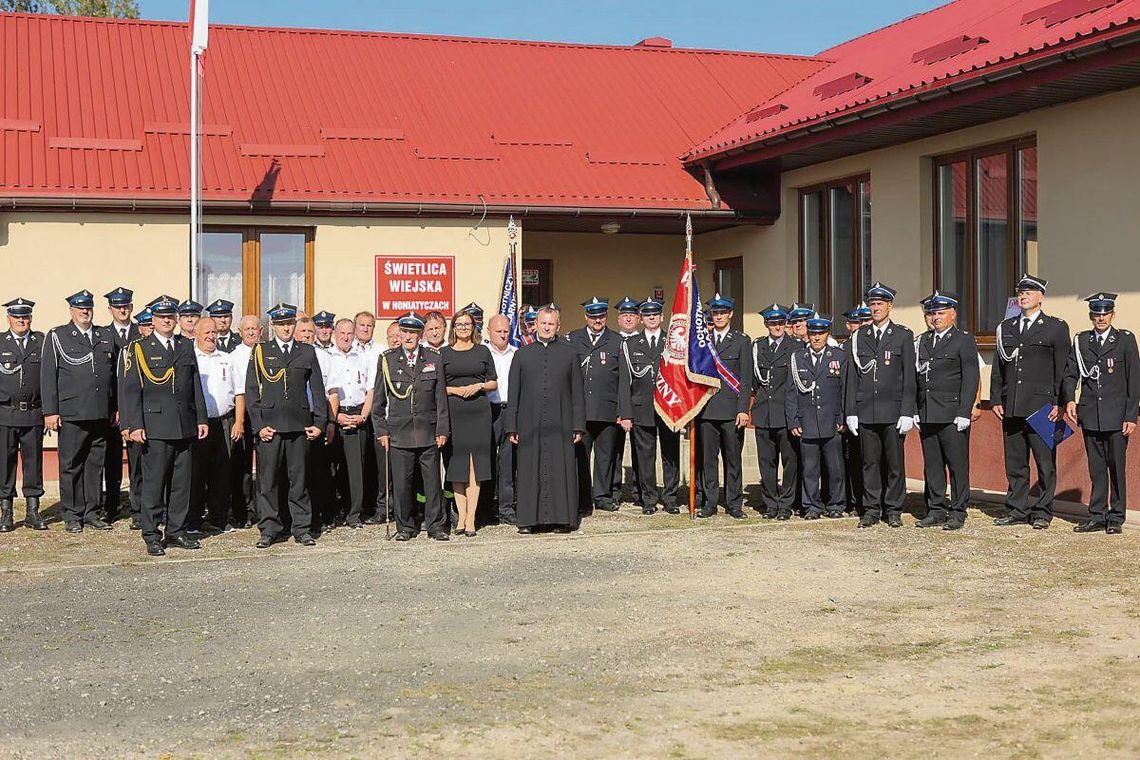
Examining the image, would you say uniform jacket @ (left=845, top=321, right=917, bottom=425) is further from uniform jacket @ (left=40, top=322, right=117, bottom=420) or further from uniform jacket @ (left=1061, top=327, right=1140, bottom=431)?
uniform jacket @ (left=40, top=322, right=117, bottom=420)

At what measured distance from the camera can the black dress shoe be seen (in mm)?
10547

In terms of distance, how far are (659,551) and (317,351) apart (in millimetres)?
3393

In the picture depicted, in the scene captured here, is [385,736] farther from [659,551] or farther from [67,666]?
[659,551]

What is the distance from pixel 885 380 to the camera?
37.4 feet

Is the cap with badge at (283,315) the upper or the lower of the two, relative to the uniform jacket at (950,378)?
upper

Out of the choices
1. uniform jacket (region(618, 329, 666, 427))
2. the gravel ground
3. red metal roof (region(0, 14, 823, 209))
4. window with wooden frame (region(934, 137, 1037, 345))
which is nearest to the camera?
the gravel ground

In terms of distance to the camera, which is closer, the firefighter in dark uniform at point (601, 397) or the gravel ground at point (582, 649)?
the gravel ground at point (582, 649)

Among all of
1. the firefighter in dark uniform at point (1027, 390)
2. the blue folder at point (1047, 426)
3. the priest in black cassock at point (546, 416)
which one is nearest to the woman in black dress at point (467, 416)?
the priest in black cassock at point (546, 416)

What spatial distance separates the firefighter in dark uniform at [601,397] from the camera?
12484 mm

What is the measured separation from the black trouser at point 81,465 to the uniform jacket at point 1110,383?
25.7 feet

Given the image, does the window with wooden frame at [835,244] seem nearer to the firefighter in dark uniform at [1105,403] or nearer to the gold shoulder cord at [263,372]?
the firefighter in dark uniform at [1105,403]

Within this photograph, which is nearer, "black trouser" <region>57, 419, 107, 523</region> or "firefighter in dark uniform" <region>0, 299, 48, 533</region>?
"black trouser" <region>57, 419, 107, 523</region>

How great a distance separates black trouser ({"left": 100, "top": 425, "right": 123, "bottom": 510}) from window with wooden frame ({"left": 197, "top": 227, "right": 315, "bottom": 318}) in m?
4.69

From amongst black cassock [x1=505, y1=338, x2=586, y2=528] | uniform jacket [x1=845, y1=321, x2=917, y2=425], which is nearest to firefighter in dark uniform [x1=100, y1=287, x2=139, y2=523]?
black cassock [x1=505, y1=338, x2=586, y2=528]
